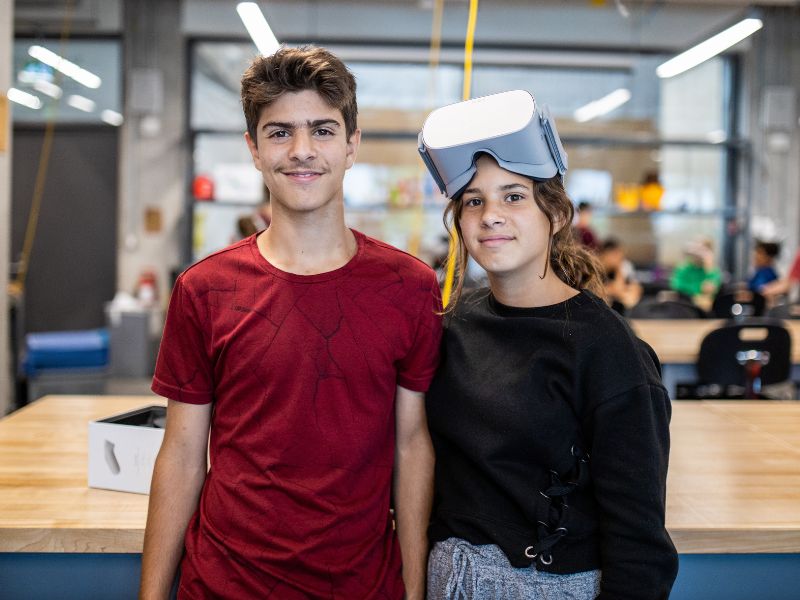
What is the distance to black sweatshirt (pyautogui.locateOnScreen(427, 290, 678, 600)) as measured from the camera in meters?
1.35

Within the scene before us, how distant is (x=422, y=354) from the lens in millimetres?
1513

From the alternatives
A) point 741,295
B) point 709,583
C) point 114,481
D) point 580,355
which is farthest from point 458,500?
point 741,295

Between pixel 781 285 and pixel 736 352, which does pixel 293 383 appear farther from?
pixel 781 285

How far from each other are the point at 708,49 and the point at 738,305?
10.4 feet

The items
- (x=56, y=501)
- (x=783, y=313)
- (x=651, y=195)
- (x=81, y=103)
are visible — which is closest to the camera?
(x=56, y=501)

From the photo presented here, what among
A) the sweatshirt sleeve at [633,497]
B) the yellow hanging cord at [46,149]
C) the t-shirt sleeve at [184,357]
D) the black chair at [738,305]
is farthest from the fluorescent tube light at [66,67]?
the sweatshirt sleeve at [633,497]

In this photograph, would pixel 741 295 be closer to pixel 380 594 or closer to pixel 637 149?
pixel 637 149

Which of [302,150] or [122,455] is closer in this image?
[302,150]

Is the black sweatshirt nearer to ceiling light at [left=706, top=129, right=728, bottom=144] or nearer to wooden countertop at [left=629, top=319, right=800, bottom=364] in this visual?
wooden countertop at [left=629, top=319, right=800, bottom=364]

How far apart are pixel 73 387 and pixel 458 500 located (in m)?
4.43

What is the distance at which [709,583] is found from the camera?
1.63 m

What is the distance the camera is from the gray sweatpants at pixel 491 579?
4.65 ft

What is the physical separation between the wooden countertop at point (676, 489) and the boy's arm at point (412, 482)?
0.46 meters

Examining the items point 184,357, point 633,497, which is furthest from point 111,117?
point 633,497
